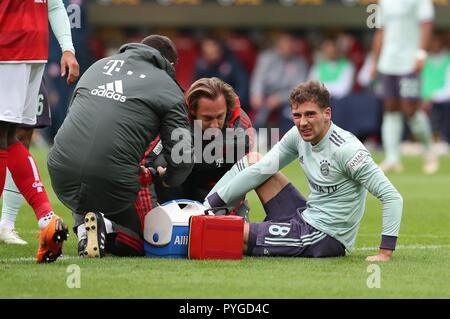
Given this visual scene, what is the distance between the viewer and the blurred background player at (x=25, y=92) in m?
6.27

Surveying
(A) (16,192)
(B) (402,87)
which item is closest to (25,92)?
(A) (16,192)

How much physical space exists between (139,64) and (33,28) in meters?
0.69

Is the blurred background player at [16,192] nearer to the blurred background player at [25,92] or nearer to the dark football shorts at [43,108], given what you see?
the dark football shorts at [43,108]

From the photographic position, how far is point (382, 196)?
6.45m

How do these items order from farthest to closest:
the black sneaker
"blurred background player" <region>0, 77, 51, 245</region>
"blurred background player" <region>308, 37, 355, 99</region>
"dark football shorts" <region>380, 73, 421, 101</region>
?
"blurred background player" <region>308, 37, 355, 99</region> < "dark football shorts" <region>380, 73, 421, 101</region> < "blurred background player" <region>0, 77, 51, 245</region> < the black sneaker

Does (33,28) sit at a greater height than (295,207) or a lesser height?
greater

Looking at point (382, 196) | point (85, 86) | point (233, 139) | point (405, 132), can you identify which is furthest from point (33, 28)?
A: point (405, 132)

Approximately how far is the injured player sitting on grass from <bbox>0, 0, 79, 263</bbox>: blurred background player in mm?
1233

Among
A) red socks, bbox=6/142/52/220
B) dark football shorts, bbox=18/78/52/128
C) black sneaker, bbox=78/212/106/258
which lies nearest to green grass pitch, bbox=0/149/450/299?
black sneaker, bbox=78/212/106/258

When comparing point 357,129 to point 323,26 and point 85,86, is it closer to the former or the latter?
point 323,26

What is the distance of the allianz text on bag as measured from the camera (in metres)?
6.71

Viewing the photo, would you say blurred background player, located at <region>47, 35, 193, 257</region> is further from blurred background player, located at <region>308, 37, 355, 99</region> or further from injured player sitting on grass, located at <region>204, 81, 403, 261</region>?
blurred background player, located at <region>308, 37, 355, 99</region>

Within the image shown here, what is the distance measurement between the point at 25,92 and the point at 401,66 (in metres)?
8.90

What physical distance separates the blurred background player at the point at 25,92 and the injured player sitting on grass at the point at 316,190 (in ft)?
4.05
